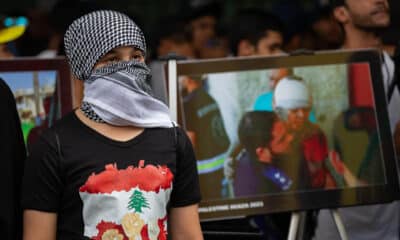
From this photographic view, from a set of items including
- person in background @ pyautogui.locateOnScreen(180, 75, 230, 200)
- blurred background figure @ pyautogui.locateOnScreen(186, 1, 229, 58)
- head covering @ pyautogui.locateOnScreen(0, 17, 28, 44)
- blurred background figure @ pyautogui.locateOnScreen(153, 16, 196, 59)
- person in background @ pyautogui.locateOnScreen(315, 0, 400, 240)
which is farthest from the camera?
blurred background figure @ pyautogui.locateOnScreen(186, 1, 229, 58)

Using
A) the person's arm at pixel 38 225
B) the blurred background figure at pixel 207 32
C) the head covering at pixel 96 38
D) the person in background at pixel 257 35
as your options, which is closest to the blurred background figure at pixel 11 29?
the head covering at pixel 96 38

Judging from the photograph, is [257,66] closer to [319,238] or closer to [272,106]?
[272,106]

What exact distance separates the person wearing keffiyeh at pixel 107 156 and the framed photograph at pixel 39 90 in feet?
4.80

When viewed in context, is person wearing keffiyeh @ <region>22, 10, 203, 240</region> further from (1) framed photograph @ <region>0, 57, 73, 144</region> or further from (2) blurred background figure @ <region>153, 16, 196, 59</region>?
(2) blurred background figure @ <region>153, 16, 196, 59</region>

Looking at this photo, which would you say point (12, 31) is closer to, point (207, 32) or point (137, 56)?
point (137, 56)

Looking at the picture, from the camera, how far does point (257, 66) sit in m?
5.08

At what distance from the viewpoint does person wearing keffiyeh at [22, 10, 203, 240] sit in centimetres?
342

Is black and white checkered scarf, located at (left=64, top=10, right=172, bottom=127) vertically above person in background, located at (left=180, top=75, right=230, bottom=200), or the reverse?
black and white checkered scarf, located at (left=64, top=10, right=172, bottom=127)

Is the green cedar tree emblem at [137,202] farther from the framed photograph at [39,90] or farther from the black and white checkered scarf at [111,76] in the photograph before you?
the framed photograph at [39,90]

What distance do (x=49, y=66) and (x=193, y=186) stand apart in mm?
1680

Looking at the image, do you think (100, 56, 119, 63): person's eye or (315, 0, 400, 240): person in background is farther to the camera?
(315, 0, 400, 240): person in background

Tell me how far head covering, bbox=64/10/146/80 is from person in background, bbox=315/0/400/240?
2301 millimetres

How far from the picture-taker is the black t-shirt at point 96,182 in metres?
3.42

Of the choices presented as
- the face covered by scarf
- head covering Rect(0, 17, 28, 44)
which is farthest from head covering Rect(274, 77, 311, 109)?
the face covered by scarf
